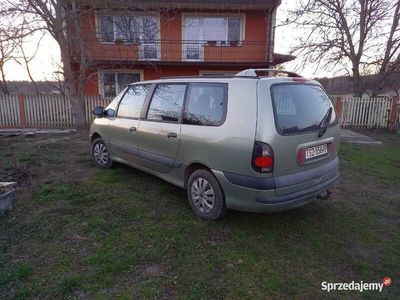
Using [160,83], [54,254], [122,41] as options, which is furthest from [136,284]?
[122,41]

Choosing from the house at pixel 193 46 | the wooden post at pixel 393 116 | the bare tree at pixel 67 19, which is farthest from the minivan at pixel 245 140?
the house at pixel 193 46

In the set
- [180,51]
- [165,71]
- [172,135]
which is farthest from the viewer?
[165,71]

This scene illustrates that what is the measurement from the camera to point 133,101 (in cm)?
481

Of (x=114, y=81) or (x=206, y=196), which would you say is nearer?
(x=206, y=196)

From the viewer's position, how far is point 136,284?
98.0 inches

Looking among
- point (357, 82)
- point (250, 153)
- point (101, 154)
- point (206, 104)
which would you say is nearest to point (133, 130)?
point (101, 154)

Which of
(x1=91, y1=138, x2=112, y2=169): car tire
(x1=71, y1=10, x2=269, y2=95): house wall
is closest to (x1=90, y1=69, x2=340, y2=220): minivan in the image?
(x1=91, y1=138, x2=112, y2=169): car tire

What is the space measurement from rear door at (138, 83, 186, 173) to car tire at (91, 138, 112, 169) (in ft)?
4.38

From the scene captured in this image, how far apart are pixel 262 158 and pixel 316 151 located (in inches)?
31.8

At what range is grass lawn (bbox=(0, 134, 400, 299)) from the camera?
248 centimetres

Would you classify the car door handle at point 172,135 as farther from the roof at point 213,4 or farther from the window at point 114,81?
the window at point 114,81

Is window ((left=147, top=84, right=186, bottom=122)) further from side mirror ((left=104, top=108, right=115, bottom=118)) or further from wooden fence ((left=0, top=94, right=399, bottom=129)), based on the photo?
wooden fence ((left=0, top=94, right=399, bottom=129))

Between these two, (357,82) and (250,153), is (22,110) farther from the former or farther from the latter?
(357,82)

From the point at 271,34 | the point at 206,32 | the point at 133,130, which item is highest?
the point at 206,32
